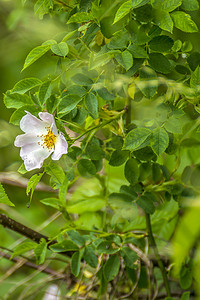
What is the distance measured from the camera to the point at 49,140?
1.83ft

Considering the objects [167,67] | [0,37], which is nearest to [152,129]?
[167,67]

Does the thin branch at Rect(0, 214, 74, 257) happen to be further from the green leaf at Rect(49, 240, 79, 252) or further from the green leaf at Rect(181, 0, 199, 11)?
the green leaf at Rect(181, 0, 199, 11)

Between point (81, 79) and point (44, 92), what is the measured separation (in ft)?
0.17

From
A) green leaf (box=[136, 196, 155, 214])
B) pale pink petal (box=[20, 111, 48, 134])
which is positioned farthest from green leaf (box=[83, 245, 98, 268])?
pale pink petal (box=[20, 111, 48, 134])

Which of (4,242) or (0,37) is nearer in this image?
(4,242)

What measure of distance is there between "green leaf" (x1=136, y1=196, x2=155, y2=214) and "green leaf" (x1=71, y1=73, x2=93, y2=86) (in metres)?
0.21

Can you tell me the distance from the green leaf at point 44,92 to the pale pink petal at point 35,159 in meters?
0.07

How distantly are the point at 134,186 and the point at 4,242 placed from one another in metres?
0.73

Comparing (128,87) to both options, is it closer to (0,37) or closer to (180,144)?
(180,144)

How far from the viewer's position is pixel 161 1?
0.52 m

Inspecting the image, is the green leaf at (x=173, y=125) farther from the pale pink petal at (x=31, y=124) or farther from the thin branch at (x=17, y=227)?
the thin branch at (x=17, y=227)

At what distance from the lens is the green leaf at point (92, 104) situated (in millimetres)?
524

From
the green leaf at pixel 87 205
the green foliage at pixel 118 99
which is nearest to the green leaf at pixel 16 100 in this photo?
the green foliage at pixel 118 99

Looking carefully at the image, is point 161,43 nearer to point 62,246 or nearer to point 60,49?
point 60,49
